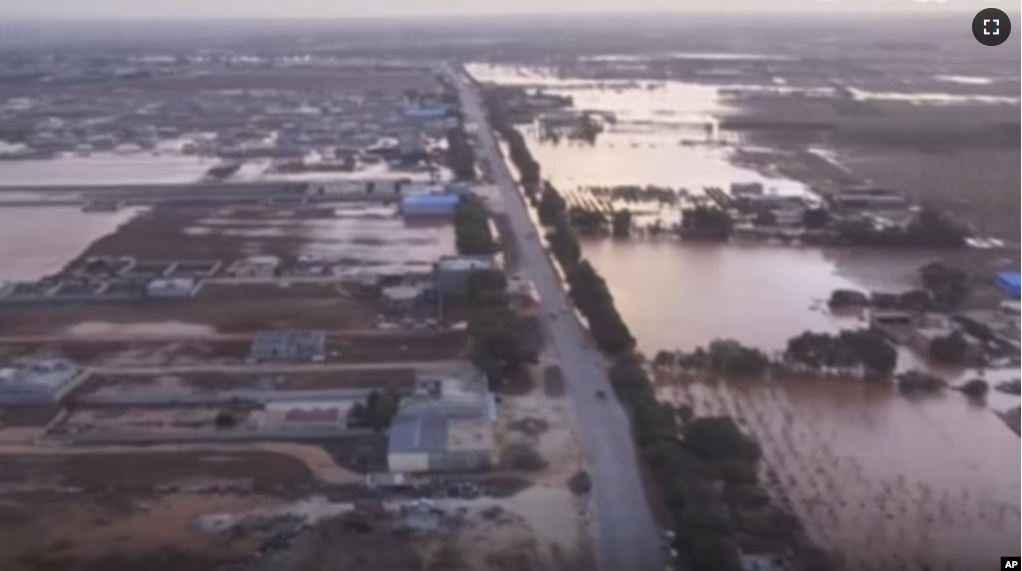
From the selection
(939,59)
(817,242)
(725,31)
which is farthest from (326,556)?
(725,31)

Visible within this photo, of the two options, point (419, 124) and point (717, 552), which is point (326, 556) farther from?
point (419, 124)

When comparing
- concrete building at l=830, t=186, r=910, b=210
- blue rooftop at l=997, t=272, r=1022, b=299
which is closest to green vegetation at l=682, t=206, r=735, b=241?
concrete building at l=830, t=186, r=910, b=210

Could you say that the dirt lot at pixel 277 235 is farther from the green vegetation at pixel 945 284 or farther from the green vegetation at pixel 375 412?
the green vegetation at pixel 945 284

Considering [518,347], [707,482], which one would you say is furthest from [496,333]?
[707,482]

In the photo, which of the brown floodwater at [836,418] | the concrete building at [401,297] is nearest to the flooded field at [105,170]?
the concrete building at [401,297]

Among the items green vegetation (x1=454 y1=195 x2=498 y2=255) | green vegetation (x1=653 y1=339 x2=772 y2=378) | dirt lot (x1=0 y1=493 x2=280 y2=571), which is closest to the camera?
dirt lot (x1=0 y1=493 x2=280 y2=571)

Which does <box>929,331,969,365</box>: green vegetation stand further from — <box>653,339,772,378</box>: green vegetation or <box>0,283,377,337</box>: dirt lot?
<box>0,283,377,337</box>: dirt lot
